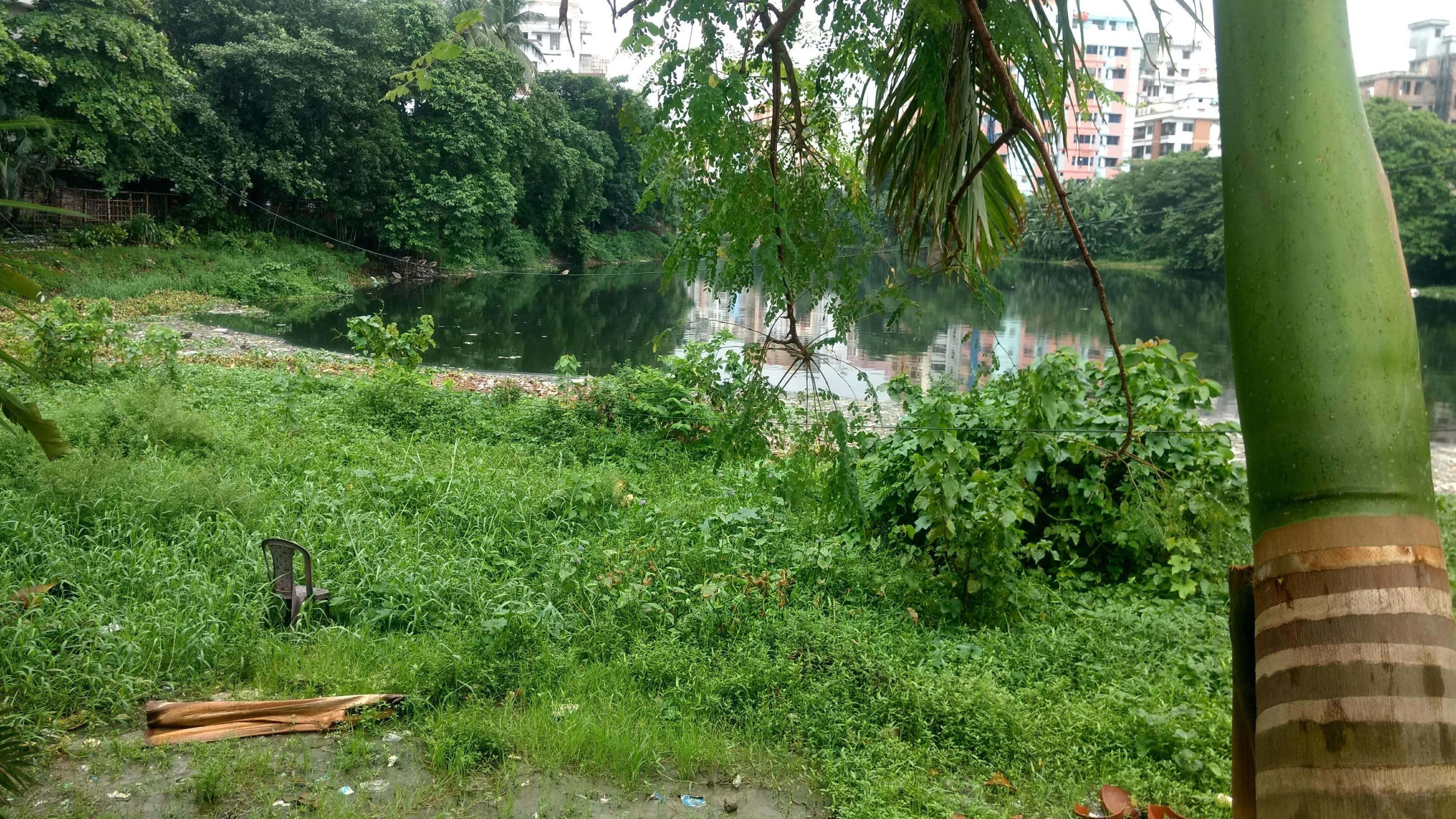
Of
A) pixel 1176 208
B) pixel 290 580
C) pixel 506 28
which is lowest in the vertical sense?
pixel 290 580

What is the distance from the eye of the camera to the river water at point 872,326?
10875 mm

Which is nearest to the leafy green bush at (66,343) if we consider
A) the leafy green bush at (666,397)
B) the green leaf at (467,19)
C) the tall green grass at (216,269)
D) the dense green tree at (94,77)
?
the leafy green bush at (666,397)

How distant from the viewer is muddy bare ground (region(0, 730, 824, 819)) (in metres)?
2.51

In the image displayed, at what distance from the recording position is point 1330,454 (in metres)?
1.03

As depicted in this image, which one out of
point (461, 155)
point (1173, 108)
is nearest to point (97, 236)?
point (461, 155)

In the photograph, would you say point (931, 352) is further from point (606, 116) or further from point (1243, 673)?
point (606, 116)

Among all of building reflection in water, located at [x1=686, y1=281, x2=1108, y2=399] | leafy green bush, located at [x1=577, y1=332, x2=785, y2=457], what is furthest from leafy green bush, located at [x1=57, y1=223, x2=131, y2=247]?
leafy green bush, located at [x1=577, y1=332, x2=785, y2=457]

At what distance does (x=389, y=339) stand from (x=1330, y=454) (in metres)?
7.99

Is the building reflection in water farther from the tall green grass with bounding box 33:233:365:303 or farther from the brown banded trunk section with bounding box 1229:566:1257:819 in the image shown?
the tall green grass with bounding box 33:233:365:303

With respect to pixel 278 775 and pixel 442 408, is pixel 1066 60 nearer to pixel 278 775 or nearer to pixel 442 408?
pixel 278 775

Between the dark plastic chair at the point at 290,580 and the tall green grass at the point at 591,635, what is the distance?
0.21ft

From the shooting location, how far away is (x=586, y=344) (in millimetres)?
15258

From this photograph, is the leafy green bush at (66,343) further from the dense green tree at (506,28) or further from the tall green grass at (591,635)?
the dense green tree at (506,28)

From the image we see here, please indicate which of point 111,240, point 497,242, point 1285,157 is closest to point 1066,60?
point 1285,157
